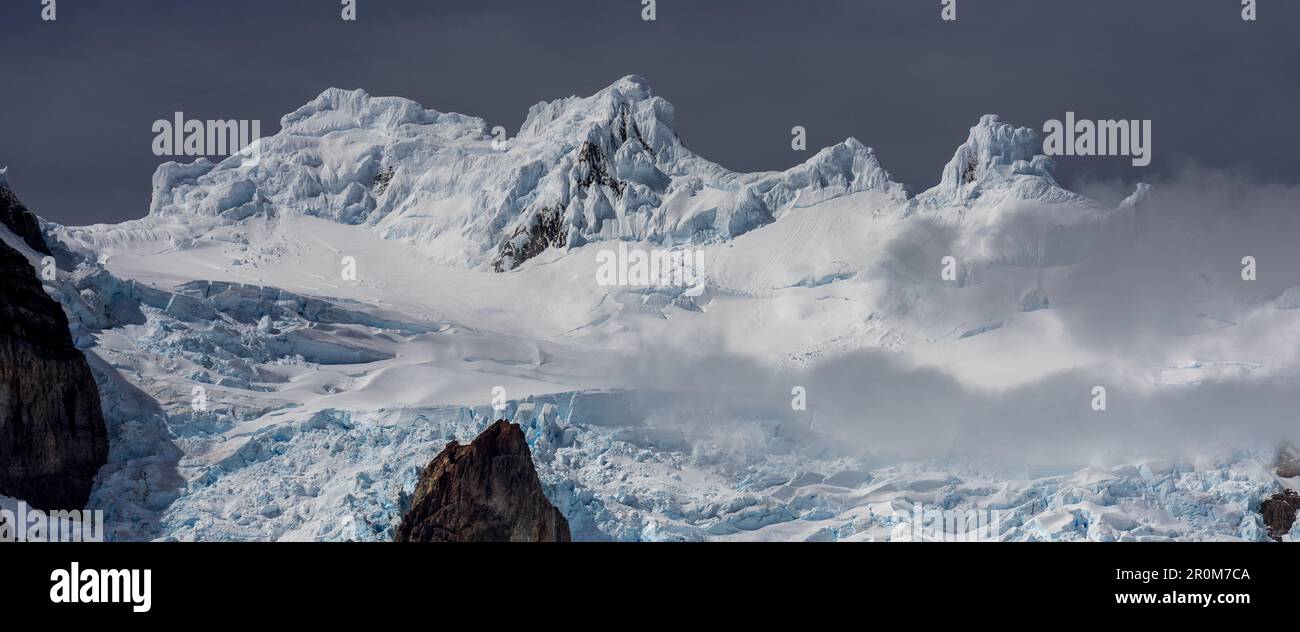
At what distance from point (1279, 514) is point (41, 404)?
5269cm

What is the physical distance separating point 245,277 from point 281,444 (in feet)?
114

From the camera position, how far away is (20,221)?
86.8 m

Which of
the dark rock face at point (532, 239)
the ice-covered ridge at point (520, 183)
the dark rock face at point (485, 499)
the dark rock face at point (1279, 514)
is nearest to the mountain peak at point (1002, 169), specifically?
the ice-covered ridge at point (520, 183)

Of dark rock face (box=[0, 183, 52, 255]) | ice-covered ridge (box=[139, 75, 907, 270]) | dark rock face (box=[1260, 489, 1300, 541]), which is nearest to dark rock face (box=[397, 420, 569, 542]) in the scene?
dark rock face (box=[0, 183, 52, 255])

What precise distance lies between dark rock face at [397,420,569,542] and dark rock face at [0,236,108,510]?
13892mm

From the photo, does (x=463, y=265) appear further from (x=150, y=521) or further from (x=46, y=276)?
(x=150, y=521)

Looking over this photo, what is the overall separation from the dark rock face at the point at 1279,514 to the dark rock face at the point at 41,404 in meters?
49.9

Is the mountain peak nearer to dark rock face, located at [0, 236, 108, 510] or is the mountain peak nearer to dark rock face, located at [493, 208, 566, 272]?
dark rock face, located at [493, 208, 566, 272]

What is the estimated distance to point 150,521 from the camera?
7025 cm

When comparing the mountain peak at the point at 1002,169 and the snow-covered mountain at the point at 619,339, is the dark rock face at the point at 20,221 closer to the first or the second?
the snow-covered mountain at the point at 619,339

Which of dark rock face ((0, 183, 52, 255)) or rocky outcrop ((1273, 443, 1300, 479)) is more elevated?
dark rock face ((0, 183, 52, 255))

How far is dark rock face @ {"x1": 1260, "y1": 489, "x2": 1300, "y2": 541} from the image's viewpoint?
78.5m

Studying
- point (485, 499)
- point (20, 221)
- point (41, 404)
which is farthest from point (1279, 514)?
point (20, 221)

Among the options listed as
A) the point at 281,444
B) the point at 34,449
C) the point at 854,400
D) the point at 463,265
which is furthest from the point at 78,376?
the point at 463,265
